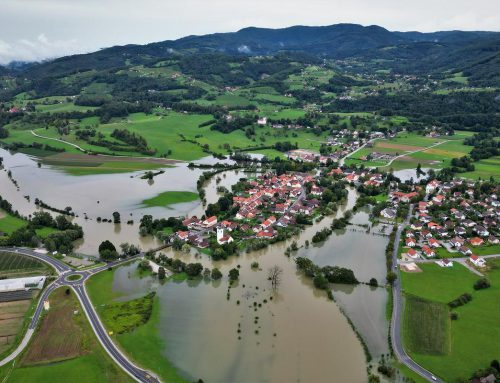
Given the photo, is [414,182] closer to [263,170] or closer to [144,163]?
[263,170]

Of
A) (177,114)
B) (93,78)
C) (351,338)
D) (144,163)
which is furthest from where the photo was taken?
(93,78)

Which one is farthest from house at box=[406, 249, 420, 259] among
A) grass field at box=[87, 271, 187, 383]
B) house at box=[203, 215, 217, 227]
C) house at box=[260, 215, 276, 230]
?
grass field at box=[87, 271, 187, 383]

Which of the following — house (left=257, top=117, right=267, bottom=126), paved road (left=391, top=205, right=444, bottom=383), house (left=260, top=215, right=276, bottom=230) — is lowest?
paved road (left=391, top=205, right=444, bottom=383)

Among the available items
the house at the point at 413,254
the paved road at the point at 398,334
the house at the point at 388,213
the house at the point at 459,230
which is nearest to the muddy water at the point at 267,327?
the paved road at the point at 398,334

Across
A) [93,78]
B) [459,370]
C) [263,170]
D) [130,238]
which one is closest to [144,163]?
[263,170]

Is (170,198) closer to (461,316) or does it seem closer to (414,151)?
(461,316)

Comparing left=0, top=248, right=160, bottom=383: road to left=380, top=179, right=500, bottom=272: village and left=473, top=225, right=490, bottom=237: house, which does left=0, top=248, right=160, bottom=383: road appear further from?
left=473, top=225, right=490, bottom=237: house

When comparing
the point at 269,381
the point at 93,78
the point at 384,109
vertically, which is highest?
the point at 93,78

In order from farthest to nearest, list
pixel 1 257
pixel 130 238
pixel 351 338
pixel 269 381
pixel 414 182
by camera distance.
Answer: pixel 414 182
pixel 130 238
pixel 1 257
pixel 351 338
pixel 269 381
